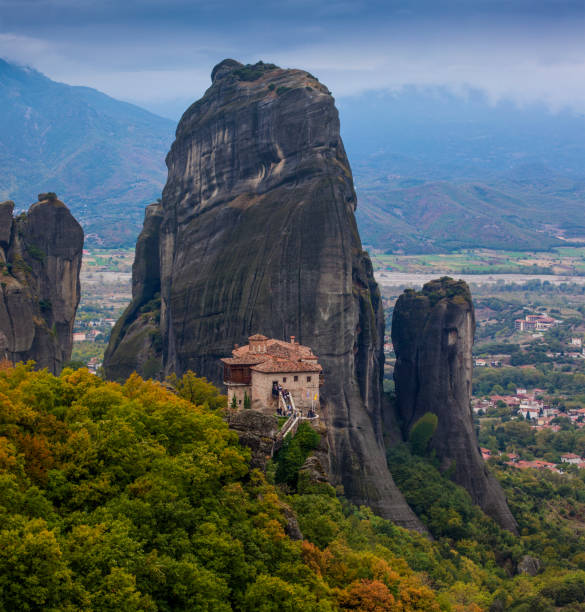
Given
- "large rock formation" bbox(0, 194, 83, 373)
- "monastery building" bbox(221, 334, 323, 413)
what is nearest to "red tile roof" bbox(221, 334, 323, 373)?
"monastery building" bbox(221, 334, 323, 413)

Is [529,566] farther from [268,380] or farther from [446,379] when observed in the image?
[268,380]

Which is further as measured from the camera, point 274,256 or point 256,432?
point 274,256

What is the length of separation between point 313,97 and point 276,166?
7866mm

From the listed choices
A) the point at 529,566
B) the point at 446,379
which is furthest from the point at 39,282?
the point at 529,566

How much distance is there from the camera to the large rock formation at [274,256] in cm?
9856

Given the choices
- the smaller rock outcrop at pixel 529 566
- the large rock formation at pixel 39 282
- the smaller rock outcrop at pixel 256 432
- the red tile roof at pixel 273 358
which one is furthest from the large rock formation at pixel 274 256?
the smaller rock outcrop at pixel 256 432

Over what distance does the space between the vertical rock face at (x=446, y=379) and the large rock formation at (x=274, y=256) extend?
438 cm

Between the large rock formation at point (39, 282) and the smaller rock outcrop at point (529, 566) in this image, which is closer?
the smaller rock outcrop at point (529, 566)

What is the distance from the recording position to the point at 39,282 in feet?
371

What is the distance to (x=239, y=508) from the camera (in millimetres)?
51531

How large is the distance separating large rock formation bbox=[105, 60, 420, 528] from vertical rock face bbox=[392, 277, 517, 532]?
172 inches

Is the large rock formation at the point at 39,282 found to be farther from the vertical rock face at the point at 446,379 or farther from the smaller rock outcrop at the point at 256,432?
the smaller rock outcrop at the point at 256,432

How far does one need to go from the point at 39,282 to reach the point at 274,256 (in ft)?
82.0

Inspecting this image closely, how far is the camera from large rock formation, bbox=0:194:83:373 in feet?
330
